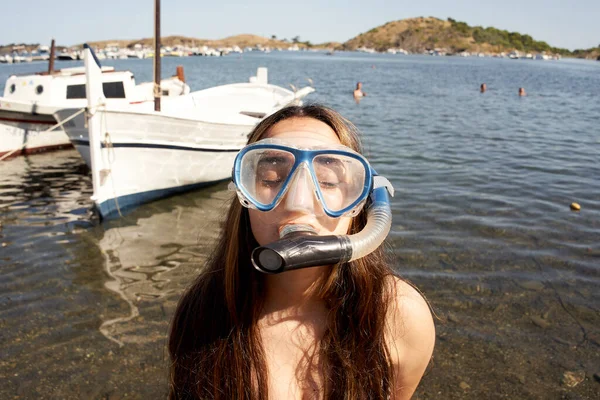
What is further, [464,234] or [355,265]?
[464,234]

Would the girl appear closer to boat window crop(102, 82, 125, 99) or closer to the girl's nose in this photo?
the girl's nose

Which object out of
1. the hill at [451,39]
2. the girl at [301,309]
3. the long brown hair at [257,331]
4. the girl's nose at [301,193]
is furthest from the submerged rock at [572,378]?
the hill at [451,39]

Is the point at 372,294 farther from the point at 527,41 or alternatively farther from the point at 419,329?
the point at 527,41

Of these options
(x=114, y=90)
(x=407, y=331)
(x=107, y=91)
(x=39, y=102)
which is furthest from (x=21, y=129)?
(x=407, y=331)

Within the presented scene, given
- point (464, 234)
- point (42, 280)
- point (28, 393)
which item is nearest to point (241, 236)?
point (28, 393)

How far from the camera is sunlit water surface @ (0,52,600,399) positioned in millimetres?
4037

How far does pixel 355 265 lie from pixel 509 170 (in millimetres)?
10176

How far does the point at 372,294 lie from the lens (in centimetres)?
180

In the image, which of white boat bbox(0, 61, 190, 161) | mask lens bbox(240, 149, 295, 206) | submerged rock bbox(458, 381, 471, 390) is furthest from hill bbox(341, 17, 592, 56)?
mask lens bbox(240, 149, 295, 206)

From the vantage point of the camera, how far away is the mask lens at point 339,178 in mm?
1621

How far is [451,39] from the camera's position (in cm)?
16538

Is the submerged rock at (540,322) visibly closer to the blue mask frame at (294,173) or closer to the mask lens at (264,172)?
the blue mask frame at (294,173)

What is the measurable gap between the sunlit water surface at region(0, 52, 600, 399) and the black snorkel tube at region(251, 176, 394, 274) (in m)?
1.49

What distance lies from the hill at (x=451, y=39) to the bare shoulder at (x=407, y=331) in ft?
556
